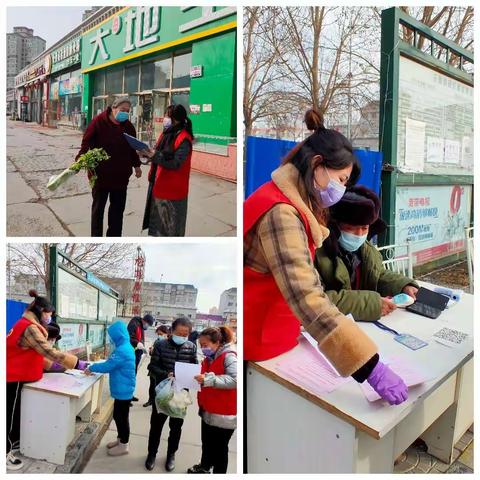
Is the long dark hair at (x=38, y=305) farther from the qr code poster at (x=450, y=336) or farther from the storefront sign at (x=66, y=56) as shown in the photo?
the qr code poster at (x=450, y=336)

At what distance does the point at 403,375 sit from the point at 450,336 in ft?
1.61

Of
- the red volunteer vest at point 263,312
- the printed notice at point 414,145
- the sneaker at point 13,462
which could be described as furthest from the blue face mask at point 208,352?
the printed notice at point 414,145

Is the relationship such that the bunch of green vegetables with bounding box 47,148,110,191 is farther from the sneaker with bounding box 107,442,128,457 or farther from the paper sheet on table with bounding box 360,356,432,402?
the paper sheet on table with bounding box 360,356,432,402

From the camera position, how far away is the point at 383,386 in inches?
46.9

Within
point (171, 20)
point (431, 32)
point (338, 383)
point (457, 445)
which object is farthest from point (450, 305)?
point (431, 32)

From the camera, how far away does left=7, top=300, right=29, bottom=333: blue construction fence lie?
1.46 metres

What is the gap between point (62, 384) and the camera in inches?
62.5

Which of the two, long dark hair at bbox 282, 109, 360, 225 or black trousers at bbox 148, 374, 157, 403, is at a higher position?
long dark hair at bbox 282, 109, 360, 225

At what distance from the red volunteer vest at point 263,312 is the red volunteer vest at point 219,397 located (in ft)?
0.37

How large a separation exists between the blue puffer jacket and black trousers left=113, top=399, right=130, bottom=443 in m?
0.02

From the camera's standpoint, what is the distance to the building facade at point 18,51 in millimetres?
1343

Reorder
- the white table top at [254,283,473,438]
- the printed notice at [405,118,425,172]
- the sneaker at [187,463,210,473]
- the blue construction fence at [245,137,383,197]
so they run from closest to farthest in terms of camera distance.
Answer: the white table top at [254,283,473,438], the sneaker at [187,463,210,473], the blue construction fence at [245,137,383,197], the printed notice at [405,118,425,172]

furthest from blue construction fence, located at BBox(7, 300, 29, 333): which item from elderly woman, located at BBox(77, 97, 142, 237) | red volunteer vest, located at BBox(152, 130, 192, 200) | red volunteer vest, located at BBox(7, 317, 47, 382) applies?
red volunteer vest, located at BBox(152, 130, 192, 200)

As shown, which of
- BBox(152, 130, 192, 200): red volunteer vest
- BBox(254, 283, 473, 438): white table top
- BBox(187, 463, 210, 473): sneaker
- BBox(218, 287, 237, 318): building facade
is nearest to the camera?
BBox(254, 283, 473, 438): white table top
